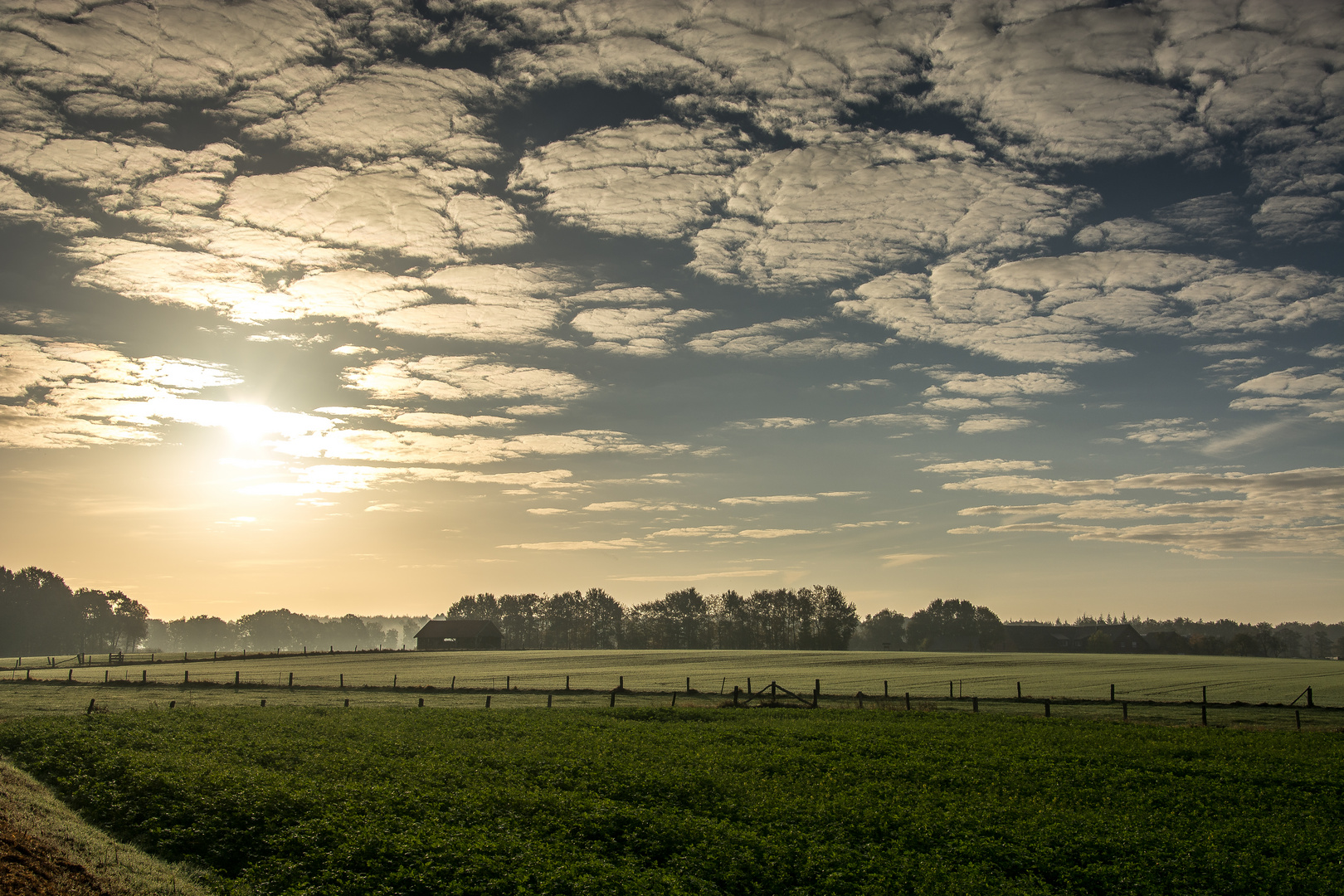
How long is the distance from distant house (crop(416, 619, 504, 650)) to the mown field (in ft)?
99.3

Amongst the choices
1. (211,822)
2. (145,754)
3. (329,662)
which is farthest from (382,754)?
(329,662)

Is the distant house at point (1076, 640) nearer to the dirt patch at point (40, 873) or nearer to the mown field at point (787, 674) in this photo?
the mown field at point (787, 674)

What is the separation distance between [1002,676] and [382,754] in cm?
7315

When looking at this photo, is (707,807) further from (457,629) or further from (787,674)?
(457,629)

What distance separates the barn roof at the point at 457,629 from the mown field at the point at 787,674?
106ft

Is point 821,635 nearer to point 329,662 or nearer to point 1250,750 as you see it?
point 329,662

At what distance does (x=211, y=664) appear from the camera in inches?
4168

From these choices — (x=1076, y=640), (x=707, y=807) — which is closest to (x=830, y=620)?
(x=1076, y=640)

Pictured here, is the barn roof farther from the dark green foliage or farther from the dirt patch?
the dirt patch

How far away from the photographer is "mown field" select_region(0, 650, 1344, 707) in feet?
216

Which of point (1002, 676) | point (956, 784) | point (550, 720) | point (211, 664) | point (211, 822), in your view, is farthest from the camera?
point (211, 664)

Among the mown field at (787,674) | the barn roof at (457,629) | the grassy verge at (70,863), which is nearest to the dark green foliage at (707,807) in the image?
the grassy verge at (70,863)

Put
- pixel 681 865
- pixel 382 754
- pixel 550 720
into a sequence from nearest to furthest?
pixel 681 865
pixel 382 754
pixel 550 720

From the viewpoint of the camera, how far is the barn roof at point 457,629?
164125 mm
